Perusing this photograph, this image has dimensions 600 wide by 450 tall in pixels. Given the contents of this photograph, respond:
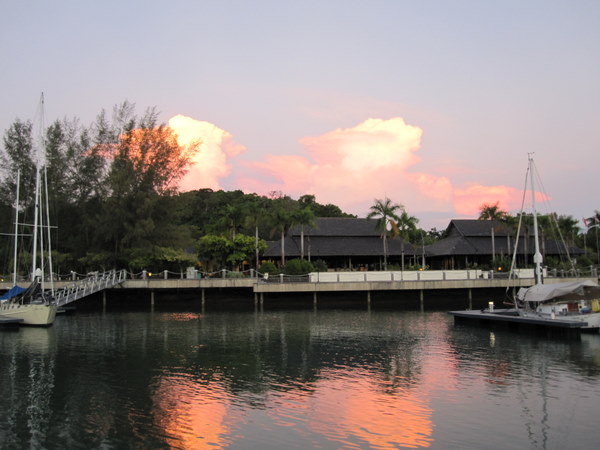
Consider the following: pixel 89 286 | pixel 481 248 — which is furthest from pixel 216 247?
pixel 481 248

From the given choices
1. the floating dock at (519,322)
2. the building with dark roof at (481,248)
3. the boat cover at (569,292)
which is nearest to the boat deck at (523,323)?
the floating dock at (519,322)

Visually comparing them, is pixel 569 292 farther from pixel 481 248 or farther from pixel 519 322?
pixel 481 248

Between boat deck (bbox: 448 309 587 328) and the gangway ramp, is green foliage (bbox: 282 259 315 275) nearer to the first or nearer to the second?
the gangway ramp

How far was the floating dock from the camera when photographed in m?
32.0

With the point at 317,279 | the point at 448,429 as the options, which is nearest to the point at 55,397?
the point at 448,429

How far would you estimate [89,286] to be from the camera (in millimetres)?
47062

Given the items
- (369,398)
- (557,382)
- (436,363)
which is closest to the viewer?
(369,398)

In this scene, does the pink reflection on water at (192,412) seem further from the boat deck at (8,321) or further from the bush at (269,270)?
the bush at (269,270)

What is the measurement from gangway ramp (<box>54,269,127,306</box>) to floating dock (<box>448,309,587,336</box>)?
2823 centimetres

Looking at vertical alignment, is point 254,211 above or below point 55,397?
above

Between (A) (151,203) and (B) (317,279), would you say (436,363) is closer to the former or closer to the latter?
(B) (317,279)

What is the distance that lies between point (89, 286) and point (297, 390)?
32.8m

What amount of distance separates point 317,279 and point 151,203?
1782cm

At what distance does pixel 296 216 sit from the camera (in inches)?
2406
